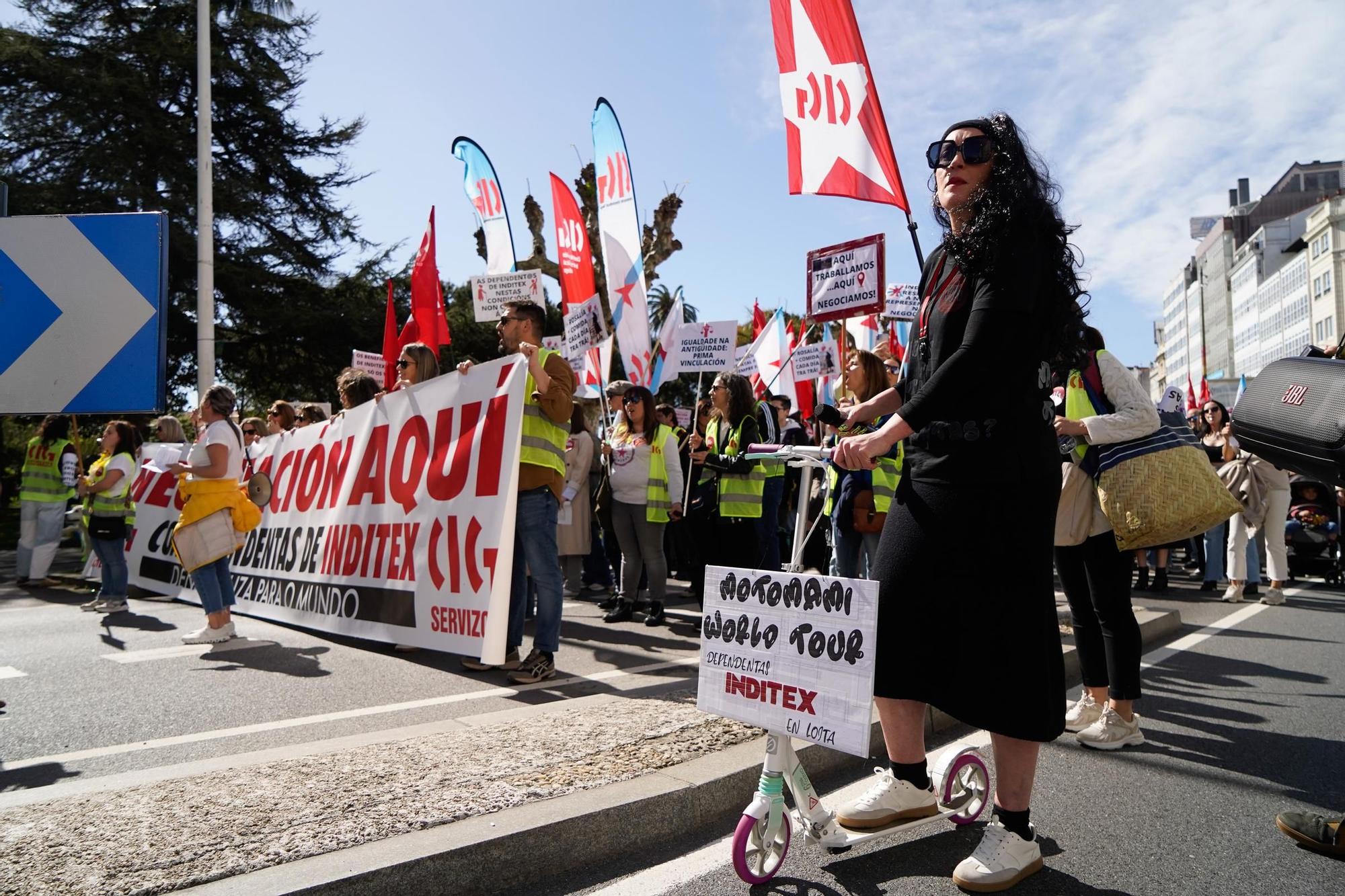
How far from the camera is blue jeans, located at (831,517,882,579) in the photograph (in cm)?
661

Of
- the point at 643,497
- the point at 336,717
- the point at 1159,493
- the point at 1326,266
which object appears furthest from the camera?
the point at 1326,266

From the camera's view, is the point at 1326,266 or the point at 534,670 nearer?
the point at 534,670

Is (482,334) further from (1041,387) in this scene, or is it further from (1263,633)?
(1041,387)

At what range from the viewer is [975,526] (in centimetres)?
271

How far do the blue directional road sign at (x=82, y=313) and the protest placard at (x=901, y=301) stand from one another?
984 centimetres

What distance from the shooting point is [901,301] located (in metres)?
12.4

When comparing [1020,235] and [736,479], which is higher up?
[1020,235]

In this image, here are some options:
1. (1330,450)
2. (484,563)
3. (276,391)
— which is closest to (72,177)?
(276,391)

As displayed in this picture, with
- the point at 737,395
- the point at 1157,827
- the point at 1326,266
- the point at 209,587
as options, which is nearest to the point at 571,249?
the point at 737,395

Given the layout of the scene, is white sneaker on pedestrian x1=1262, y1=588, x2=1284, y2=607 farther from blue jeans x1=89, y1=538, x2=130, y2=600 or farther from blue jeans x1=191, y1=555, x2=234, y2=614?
blue jeans x1=89, y1=538, x2=130, y2=600

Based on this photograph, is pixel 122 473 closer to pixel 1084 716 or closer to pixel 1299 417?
pixel 1084 716

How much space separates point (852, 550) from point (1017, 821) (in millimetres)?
4108

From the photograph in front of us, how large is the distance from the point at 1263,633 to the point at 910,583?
20.8 feet

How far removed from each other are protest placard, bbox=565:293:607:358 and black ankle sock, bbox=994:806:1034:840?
25.4 feet
